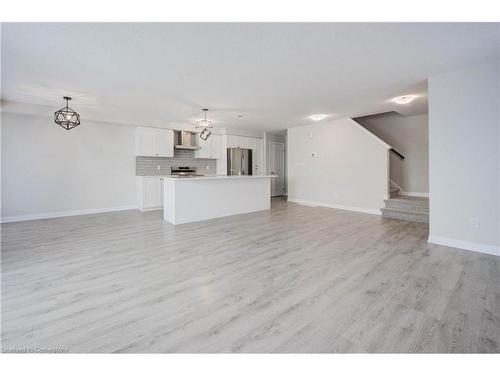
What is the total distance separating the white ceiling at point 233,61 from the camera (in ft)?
7.46

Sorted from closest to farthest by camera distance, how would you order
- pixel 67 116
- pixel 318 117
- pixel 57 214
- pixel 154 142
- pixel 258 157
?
pixel 67 116, pixel 57 214, pixel 318 117, pixel 154 142, pixel 258 157

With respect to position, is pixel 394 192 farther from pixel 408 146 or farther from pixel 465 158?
pixel 465 158

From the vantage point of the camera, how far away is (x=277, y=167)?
930 centimetres

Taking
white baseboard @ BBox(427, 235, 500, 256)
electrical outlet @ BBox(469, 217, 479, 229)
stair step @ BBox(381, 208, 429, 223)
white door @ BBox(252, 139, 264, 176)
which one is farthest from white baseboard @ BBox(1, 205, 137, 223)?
electrical outlet @ BBox(469, 217, 479, 229)

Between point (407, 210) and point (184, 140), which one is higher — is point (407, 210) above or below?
below

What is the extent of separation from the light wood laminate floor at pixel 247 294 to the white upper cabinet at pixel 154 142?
322 centimetres

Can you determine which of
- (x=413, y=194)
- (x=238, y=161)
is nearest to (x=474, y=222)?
(x=413, y=194)

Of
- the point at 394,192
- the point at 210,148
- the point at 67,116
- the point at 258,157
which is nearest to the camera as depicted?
the point at 67,116

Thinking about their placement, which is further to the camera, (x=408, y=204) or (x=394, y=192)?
(x=394, y=192)

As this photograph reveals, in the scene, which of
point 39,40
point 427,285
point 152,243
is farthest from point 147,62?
point 427,285

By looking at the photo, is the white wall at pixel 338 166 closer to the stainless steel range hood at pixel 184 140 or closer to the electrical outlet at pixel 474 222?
the electrical outlet at pixel 474 222

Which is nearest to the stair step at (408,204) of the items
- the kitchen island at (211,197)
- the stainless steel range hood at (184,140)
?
the kitchen island at (211,197)

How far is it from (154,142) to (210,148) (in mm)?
1762
